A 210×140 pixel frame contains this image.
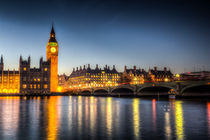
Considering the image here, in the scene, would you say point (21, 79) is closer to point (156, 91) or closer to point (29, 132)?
point (156, 91)

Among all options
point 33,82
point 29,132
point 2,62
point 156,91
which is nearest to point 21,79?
point 33,82

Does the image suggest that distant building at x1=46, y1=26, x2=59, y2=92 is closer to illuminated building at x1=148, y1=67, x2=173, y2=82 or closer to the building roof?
illuminated building at x1=148, y1=67, x2=173, y2=82

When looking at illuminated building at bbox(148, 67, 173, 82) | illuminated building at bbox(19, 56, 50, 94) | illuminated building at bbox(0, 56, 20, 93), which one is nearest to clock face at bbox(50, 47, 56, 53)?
illuminated building at bbox(19, 56, 50, 94)

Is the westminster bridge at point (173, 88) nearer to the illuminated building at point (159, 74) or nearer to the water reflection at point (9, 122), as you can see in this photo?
the illuminated building at point (159, 74)

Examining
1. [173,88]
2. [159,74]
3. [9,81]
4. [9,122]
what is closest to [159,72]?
[159,74]

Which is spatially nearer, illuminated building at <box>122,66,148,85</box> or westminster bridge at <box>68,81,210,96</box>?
westminster bridge at <box>68,81,210,96</box>

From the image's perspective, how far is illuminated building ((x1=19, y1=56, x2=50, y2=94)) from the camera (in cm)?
15438

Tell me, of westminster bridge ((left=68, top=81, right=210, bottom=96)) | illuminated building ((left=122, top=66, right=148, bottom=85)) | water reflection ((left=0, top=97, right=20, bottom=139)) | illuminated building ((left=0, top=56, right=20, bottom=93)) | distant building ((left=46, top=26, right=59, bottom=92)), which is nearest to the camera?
water reflection ((left=0, top=97, right=20, bottom=139))

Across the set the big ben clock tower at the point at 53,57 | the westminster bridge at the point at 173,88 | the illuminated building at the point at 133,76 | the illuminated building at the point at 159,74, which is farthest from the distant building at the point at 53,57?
the illuminated building at the point at 159,74

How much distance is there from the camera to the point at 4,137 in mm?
14414

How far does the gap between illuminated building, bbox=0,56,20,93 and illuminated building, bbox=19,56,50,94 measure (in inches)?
175

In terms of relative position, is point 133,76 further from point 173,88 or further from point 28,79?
point 173,88

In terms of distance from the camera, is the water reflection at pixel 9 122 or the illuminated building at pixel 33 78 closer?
the water reflection at pixel 9 122

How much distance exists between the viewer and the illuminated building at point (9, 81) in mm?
150500
